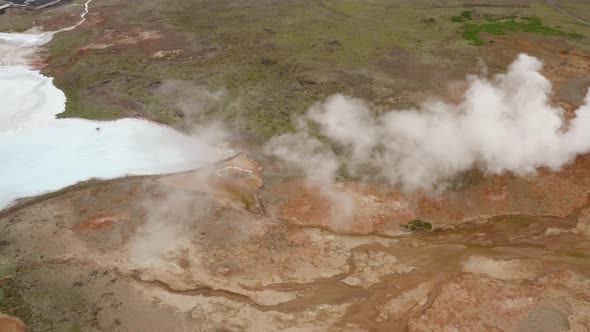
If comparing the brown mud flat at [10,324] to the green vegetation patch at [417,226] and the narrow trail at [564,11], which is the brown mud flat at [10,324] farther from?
the narrow trail at [564,11]

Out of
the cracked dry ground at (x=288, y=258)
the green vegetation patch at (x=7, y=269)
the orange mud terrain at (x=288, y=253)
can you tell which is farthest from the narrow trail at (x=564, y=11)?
the green vegetation patch at (x=7, y=269)

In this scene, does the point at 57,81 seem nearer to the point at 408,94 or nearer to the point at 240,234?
the point at 240,234

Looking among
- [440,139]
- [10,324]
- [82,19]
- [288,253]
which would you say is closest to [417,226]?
[288,253]

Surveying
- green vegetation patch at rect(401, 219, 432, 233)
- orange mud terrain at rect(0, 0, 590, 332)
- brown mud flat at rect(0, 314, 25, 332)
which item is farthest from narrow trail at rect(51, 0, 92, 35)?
green vegetation patch at rect(401, 219, 432, 233)

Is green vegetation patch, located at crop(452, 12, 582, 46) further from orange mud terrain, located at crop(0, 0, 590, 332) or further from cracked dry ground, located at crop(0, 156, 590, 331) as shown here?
cracked dry ground, located at crop(0, 156, 590, 331)

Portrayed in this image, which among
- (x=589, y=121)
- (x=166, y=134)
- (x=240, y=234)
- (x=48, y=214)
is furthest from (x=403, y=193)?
(x=48, y=214)
